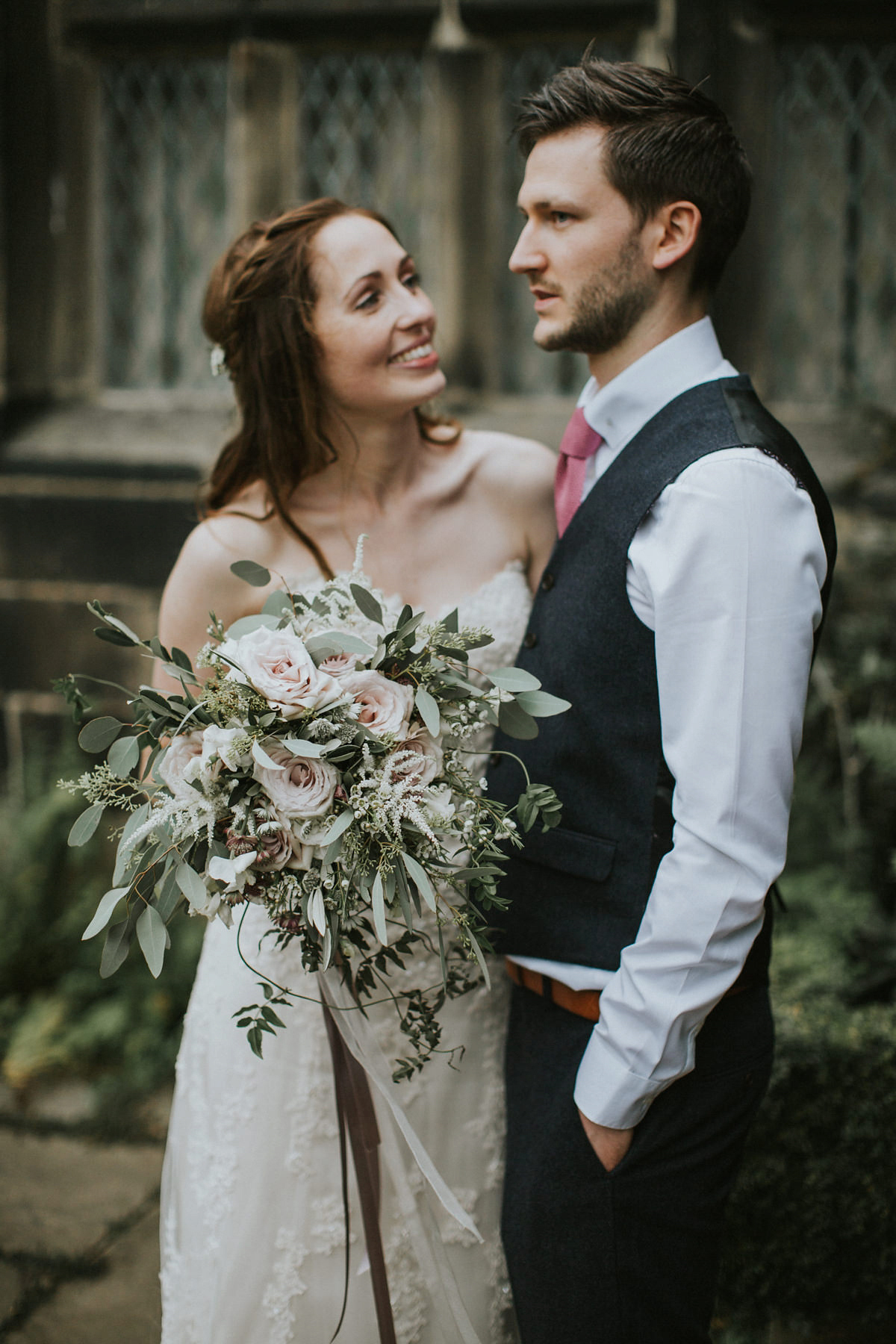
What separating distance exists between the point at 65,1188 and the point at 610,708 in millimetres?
2517

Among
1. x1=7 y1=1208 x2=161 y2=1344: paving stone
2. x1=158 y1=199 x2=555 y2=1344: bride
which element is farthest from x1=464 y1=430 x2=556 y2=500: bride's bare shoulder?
x1=7 y1=1208 x2=161 y2=1344: paving stone

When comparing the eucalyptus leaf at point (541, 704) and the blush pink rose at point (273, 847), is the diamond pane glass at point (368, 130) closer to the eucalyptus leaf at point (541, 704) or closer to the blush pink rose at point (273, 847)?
the eucalyptus leaf at point (541, 704)

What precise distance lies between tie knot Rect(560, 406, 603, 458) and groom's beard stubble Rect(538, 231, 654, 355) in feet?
0.42

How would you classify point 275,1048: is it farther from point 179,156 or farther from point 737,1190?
point 179,156

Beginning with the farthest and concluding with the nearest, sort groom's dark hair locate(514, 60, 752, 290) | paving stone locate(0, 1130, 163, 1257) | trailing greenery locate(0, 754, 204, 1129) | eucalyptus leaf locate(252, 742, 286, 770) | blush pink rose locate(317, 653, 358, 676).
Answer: trailing greenery locate(0, 754, 204, 1129), paving stone locate(0, 1130, 163, 1257), groom's dark hair locate(514, 60, 752, 290), blush pink rose locate(317, 653, 358, 676), eucalyptus leaf locate(252, 742, 286, 770)

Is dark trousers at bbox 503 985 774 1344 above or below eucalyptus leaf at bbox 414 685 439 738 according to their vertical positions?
below

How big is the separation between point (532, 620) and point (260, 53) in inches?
128

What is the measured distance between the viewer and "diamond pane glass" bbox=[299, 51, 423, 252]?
4211mm

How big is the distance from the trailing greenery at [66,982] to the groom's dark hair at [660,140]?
2.99 m

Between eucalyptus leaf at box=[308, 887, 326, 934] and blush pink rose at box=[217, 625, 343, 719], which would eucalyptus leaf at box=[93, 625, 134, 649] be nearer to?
blush pink rose at box=[217, 625, 343, 719]

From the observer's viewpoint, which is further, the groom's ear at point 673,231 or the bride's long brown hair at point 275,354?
the bride's long brown hair at point 275,354

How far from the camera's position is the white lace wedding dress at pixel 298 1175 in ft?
6.39

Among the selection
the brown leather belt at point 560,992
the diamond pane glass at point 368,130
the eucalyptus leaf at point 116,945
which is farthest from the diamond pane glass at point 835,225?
the eucalyptus leaf at point 116,945

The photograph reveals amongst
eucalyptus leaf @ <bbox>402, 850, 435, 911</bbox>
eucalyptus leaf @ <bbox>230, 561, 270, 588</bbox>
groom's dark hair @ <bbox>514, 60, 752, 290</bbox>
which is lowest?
eucalyptus leaf @ <bbox>402, 850, 435, 911</bbox>
